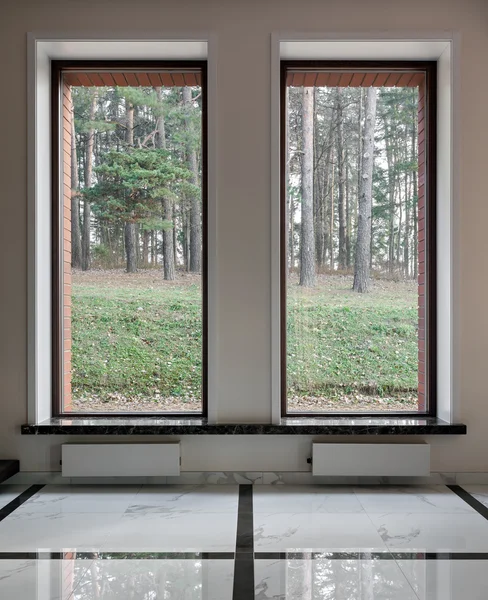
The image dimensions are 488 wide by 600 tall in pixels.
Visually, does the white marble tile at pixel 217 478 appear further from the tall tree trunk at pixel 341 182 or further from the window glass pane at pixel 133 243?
the tall tree trunk at pixel 341 182

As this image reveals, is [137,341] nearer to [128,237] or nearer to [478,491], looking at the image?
[128,237]

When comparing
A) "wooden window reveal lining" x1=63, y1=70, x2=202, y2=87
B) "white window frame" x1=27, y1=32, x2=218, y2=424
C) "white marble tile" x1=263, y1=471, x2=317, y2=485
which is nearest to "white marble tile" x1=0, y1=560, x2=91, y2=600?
"white window frame" x1=27, y1=32, x2=218, y2=424

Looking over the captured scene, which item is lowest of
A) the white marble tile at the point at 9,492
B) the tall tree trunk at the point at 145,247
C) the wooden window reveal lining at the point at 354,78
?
the white marble tile at the point at 9,492

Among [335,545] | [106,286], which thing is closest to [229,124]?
[106,286]

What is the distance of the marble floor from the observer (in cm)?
227

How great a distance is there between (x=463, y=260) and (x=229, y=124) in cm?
174

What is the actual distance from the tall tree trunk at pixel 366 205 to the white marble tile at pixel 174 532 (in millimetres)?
1786

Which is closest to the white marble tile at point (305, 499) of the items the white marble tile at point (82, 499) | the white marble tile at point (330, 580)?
the white marble tile at point (330, 580)

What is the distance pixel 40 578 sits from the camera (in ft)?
7.72

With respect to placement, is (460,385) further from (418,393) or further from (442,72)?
(442,72)

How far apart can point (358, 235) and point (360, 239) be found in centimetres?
3

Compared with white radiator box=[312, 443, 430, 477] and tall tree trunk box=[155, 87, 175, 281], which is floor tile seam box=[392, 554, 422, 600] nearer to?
white radiator box=[312, 443, 430, 477]

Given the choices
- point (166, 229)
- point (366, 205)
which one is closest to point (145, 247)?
point (166, 229)

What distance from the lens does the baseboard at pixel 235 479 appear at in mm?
3643
